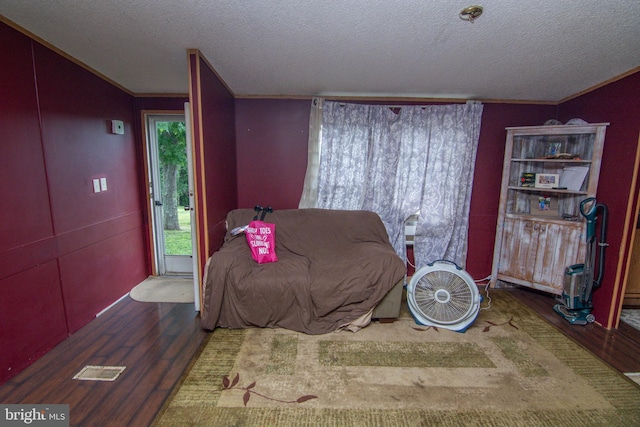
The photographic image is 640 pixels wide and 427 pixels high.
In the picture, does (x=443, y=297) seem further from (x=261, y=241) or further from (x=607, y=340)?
(x=261, y=241)

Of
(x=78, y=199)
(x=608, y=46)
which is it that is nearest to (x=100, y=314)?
(x=78, y=199)

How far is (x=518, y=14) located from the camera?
5.12ft

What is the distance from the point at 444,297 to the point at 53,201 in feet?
10.3

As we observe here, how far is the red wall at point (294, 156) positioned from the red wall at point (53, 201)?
1295mm

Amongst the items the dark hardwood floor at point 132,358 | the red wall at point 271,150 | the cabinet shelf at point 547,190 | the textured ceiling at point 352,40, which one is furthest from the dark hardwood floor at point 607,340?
the red wall at point 271,150

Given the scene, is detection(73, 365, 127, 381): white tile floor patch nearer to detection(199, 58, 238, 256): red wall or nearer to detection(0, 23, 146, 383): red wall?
detection(0, 23, 146, 383): red wall

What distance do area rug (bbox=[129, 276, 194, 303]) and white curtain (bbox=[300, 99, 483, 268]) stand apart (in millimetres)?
1610

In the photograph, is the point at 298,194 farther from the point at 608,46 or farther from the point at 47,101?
the point at 608,46

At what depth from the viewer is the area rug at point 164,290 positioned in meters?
2.89

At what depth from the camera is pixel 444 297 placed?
2.36 metres

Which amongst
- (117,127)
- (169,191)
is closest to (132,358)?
(169,191)

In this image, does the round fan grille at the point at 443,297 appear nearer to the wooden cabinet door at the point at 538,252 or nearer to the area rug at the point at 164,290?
the wooden cabinet door at the point at 538,252

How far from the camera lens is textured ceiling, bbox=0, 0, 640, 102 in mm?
1540

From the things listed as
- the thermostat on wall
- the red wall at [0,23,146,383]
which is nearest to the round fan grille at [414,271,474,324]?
the red wall at [0,23,146,383]
